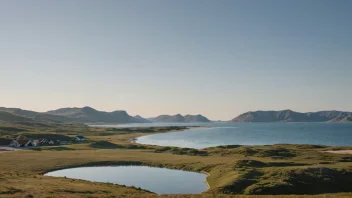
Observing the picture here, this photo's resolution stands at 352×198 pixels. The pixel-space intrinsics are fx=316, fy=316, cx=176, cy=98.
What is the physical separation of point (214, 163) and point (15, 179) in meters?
43.8

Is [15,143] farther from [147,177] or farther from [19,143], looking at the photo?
[147,177]

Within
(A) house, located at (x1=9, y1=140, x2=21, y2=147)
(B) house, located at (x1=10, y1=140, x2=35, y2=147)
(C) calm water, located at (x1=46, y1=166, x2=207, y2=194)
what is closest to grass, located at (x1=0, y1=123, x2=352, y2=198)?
(C) calm water, located at (x1=46, y1=166, x2=207, y2=194)

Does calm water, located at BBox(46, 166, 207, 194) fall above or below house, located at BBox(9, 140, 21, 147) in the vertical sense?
below

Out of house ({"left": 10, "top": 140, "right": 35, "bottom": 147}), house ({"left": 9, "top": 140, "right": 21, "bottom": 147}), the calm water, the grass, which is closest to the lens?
the grass

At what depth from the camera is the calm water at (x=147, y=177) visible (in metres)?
56.9

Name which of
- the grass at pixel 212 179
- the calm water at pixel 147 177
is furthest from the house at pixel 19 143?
the calm water at pixel 147 177

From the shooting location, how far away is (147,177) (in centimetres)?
6706

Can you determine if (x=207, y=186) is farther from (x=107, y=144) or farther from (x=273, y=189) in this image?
(x=107, y=144)

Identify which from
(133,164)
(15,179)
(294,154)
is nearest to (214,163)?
(133,164)

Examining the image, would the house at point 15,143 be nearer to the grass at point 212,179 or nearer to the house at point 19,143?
the house at point 19,143

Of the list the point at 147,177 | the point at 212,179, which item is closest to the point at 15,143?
the point at 147,177

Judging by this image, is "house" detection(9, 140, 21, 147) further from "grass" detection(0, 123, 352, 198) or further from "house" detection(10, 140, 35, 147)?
"grass" detection(0, 123, 352, 198)

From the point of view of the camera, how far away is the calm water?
56938mm

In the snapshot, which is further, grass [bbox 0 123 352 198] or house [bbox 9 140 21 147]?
house [bbox 9 140 21 147]
